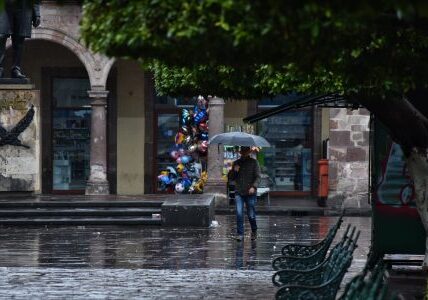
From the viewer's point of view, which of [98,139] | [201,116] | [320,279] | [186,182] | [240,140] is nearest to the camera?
[320,279]

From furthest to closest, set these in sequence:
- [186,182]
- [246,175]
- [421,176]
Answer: [186,182], [246,175], [421,176]

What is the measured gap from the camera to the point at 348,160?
98.5ft

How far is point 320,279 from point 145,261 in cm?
658

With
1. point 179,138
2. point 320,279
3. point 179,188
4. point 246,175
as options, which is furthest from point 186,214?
point 320,279

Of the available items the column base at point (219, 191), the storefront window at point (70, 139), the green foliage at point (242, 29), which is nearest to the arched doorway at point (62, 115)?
the storefront window at point (70, 139)

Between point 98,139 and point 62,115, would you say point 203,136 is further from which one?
point 62,115

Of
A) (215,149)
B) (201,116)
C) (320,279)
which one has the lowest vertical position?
(320,279)

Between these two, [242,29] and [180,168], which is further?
[180,168]

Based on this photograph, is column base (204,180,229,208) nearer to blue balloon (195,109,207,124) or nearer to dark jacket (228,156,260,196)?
blue balloon (195,109,207,124)

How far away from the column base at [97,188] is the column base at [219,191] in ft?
8.42

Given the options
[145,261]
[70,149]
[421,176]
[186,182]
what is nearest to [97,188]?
[186,182]

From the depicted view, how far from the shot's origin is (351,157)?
3003 centimetres

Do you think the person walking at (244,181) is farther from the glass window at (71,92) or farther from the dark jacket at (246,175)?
the glass window at (71,92)

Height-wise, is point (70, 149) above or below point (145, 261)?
above
